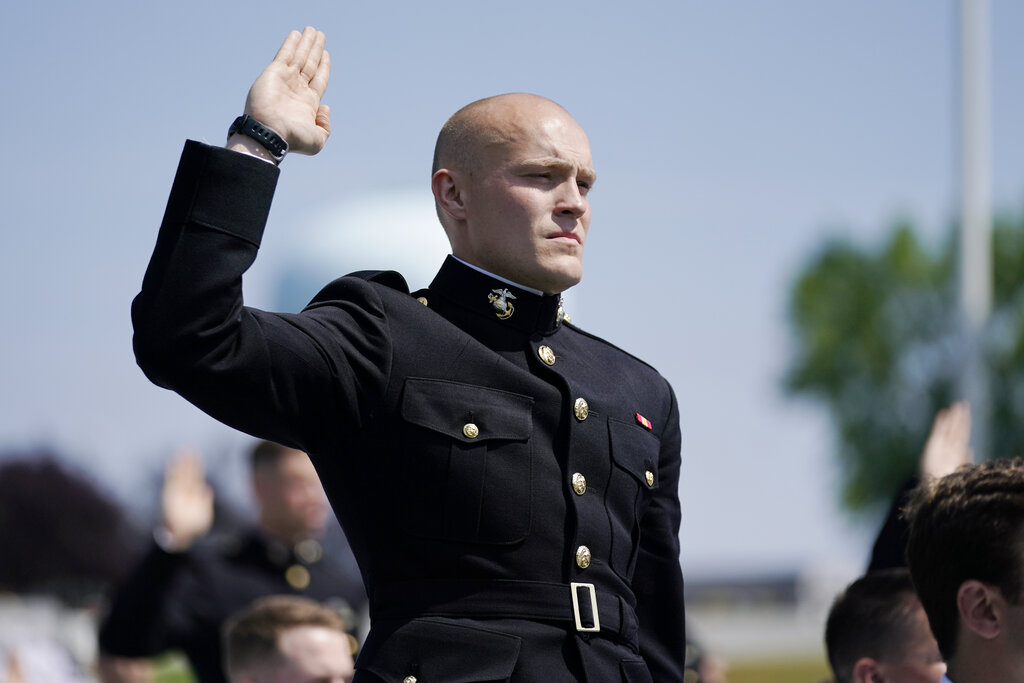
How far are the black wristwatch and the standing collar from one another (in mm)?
598

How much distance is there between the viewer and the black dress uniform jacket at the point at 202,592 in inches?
255

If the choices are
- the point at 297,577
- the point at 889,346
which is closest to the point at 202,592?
the point at 297,577

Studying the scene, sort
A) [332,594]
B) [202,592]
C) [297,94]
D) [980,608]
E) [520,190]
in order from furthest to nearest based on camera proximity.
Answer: [332,594], [202,592], [980,608], [520,190], [297,94]

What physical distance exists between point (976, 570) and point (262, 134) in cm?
187

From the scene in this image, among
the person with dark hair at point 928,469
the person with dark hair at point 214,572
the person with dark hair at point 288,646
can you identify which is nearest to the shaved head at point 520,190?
the person with dark hair at point 928,469

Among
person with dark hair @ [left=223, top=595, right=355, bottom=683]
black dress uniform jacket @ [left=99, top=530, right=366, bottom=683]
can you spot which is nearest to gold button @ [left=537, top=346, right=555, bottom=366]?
person with dark hair @ [left=223, top=595, right=355, bottom=683]

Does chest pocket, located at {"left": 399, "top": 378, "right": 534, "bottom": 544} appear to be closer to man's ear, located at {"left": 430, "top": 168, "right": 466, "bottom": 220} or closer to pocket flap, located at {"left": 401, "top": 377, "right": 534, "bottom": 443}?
pocket flap, located at {"left": 401, "top": 377, "right": 534, "bottom": 443}

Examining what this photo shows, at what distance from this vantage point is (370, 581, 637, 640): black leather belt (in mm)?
3090

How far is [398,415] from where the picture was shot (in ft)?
10.3

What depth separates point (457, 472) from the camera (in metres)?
3.12

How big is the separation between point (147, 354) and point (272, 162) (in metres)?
0.47

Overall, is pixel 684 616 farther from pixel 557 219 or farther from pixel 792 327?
pixel 792 327

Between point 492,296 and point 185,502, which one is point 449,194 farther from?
point 185,502

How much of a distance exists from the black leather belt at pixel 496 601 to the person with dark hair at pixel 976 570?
2.78 ft
